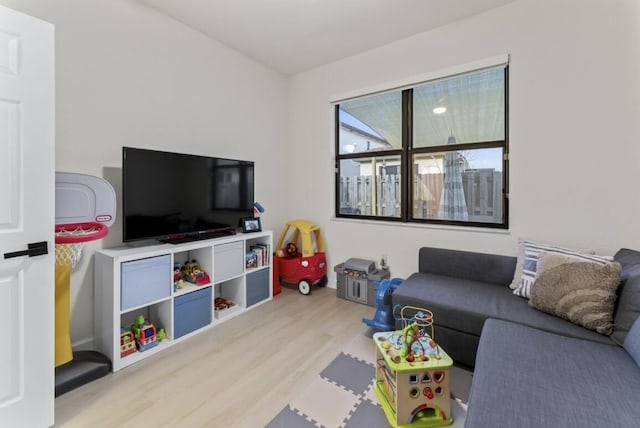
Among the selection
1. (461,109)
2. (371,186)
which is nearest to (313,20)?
(461,109)

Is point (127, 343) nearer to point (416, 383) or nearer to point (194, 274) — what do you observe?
point (194, 274)

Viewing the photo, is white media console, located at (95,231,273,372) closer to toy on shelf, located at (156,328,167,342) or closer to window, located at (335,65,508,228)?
toy on shelf, located at (156,328,167,342)

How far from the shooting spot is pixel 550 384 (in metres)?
1.12

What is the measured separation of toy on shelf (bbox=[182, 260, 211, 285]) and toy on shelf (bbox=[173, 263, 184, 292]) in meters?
0.05

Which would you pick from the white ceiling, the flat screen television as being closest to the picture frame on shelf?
the flat screen television

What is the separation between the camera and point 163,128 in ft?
8.25

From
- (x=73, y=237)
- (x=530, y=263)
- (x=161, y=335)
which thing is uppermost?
(x=73, y=237)

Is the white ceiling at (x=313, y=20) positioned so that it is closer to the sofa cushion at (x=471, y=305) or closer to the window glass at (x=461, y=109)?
the window glass at (x=461, y=109)

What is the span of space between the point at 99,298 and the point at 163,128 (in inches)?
57.0

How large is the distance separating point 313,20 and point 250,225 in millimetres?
2028

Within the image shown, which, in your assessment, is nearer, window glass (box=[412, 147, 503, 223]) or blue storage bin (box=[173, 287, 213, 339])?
blue storage bin (box=[173, 287, 213, 339])

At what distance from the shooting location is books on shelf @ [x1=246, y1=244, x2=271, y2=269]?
2.97 meters

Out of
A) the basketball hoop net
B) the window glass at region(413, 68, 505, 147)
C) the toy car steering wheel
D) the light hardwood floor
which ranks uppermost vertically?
the window glass at region(413, 68, 505, 147)

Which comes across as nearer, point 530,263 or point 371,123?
point 530,263
